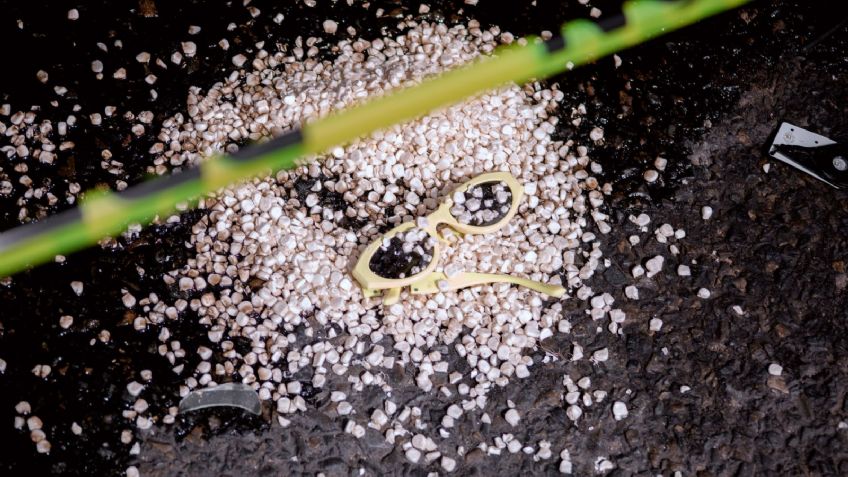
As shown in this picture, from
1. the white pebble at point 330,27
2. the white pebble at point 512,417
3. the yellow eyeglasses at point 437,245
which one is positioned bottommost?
the white pebble at point 512,417

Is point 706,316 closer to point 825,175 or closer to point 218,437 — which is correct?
point 825,175

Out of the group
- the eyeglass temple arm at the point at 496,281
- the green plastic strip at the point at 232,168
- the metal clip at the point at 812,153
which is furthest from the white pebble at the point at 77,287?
the metal clip at the point at 812,153

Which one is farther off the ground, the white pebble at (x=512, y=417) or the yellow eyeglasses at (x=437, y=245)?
the yellow eyeglasses at (x=437, y=245)

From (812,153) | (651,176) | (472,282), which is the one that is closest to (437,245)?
(472,282)

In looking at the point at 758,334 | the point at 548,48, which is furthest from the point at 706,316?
the point at 548,48

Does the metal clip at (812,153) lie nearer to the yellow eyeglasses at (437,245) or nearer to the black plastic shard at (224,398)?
the yellow eyeglasses at (437,245)

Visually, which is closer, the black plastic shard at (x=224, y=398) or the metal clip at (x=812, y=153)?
the black plastic shard at (x=224, y=398)

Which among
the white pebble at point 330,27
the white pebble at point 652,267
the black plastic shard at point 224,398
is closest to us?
the black plastic shard at point 224,398
